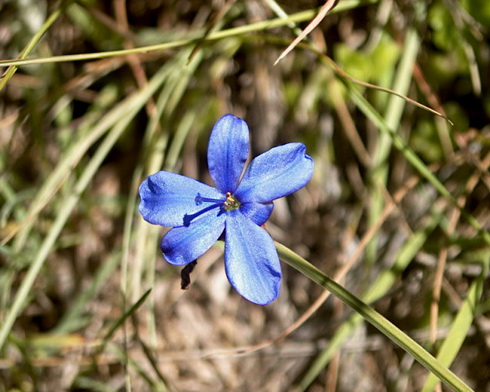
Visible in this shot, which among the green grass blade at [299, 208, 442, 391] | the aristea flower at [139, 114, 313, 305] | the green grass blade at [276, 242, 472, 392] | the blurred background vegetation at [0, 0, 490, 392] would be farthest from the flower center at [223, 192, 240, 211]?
the green grass blade at [299, 208, 442, 391]

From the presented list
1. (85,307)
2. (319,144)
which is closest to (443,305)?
(319,144)

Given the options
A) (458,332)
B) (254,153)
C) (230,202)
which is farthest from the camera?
(254,153)

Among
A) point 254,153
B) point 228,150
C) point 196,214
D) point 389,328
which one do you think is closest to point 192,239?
point 196,214

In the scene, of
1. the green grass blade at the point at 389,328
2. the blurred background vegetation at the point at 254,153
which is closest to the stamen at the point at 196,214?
the green grass blade at the point at 389,328

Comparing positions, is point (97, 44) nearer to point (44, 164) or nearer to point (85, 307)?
point (44, 164)

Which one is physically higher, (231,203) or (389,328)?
(231,203)

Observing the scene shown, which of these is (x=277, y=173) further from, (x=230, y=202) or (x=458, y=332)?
(x=458, y=332)

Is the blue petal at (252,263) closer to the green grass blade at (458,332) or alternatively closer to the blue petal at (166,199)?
the blue petal at (166,199)
